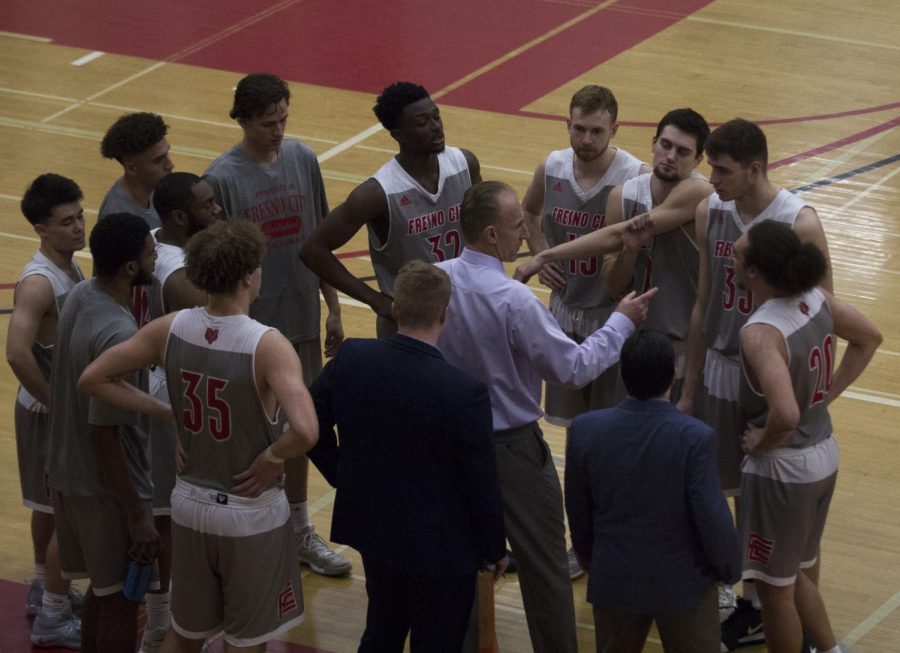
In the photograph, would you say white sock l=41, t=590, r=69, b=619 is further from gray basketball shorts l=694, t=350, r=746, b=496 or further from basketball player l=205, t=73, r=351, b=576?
gray basketball shorts l=694, t=350, r=746, b=496

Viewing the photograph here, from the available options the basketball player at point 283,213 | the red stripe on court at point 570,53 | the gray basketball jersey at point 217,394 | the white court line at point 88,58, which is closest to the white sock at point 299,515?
the basketball player at point 283,213

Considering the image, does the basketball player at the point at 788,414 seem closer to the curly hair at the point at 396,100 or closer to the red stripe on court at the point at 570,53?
the curly hair at the point at 396,100

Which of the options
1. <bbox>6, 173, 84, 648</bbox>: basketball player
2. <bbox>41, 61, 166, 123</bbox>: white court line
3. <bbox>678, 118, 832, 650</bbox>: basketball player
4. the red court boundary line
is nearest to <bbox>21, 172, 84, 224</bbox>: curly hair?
<bbox>6, 173, 84, 648</bbox>: basketball player

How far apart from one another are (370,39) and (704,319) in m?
10.2

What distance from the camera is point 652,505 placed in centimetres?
497

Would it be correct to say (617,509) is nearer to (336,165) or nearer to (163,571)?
(163,571)

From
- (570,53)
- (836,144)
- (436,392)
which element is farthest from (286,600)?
(570,53)

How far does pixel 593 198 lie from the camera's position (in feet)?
22.9

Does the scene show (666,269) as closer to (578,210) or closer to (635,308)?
(578,210)

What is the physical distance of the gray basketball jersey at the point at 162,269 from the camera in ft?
19.8

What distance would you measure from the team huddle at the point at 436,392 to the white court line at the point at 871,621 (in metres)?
0.40

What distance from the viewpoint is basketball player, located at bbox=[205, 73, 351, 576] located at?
6.87m

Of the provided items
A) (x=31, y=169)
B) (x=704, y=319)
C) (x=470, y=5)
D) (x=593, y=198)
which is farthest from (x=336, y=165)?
(x=704, y=319)

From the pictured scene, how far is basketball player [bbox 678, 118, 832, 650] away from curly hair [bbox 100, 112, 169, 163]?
239 cm
